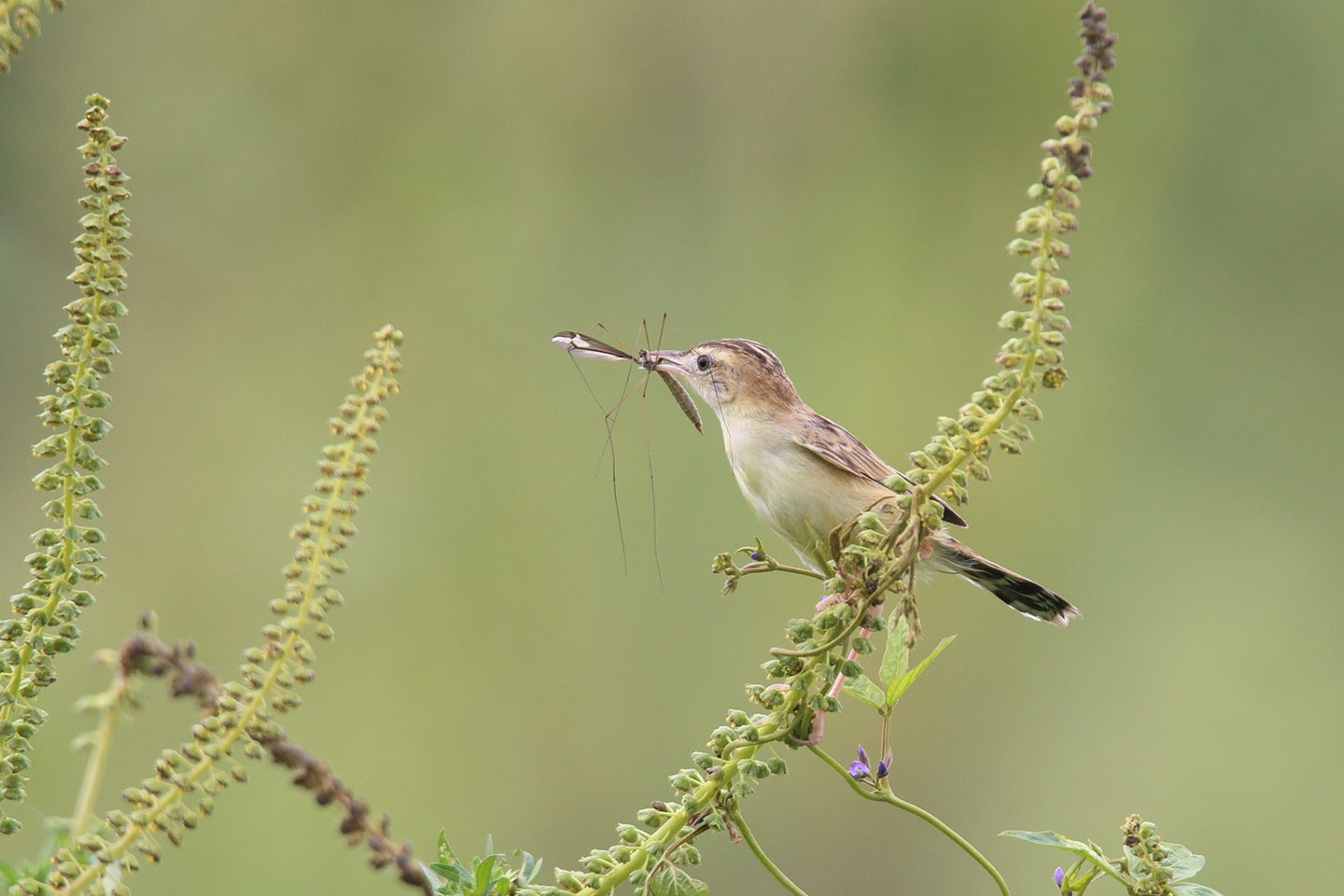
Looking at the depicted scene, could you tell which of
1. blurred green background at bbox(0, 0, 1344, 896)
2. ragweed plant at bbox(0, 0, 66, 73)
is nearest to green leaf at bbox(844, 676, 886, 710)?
ragweed plant at bbox(0, 0, 66, 73)

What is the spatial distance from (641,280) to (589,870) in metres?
7.04

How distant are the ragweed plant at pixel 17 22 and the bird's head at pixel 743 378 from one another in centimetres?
261

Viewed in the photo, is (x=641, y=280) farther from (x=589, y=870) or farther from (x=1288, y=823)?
(x=589, y=870)

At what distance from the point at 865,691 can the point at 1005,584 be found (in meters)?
1.84

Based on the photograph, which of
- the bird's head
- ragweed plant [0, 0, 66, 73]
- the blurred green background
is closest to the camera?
ragweed plant [0, 0, 66, 73]

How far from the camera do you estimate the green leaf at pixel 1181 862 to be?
152 centimetres

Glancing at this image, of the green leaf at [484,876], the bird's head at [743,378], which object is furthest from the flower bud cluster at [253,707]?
the bird's head at [743,378]

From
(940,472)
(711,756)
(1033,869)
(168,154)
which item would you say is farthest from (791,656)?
(168,154)

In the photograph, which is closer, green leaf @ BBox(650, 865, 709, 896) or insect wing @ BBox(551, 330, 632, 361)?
green leaf @ BBox(650, 865, 709, 896)

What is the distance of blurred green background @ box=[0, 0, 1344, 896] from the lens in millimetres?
7727

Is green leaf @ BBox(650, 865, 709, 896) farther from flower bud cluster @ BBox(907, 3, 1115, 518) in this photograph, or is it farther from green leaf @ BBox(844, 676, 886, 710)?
flower bud cluster @ BBox(907, 3, 1115, 518)

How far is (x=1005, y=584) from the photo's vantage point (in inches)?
135

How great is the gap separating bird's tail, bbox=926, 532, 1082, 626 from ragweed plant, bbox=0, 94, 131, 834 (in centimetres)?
227

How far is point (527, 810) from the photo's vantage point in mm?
8008
